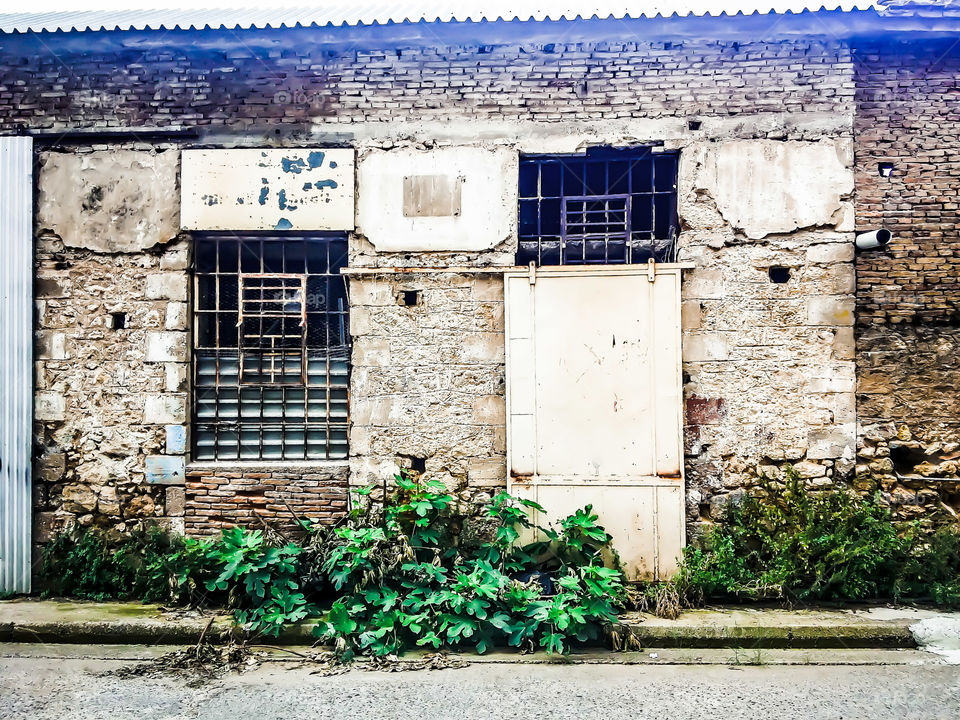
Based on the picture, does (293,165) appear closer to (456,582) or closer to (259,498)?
(259,498)

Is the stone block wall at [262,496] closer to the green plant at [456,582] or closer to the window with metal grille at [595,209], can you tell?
the green plant at [456,582]

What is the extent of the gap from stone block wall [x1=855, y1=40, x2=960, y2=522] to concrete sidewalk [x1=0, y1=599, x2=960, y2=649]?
1228mm

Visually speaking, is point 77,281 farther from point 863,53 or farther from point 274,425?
point 863,53

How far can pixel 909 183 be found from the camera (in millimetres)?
5367

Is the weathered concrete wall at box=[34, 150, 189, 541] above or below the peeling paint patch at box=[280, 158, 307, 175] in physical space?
below

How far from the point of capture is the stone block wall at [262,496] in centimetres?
546

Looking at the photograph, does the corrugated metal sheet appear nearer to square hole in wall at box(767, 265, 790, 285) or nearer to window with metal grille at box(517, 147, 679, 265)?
window with metal grille at box(517, 147, 679, 265)

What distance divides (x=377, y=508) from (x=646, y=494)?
2321mm

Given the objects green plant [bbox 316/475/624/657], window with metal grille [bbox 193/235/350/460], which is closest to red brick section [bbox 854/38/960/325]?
green plant [bbox 316/475/624/657]

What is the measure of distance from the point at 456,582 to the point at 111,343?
3.75 metres

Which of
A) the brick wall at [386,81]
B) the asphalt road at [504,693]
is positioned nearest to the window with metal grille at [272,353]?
the brick wall at [386,81]

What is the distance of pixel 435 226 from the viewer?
5.47 metres

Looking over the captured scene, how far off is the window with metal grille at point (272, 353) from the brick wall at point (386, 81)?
1.20 m

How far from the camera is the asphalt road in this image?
12.1 ft
